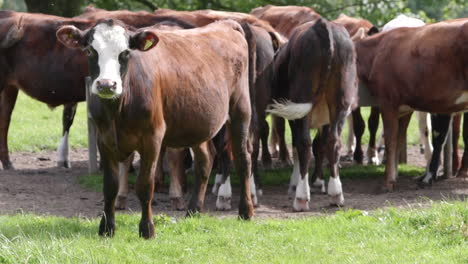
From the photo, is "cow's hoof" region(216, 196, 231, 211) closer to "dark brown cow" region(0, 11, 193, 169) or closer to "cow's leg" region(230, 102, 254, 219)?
"cow's leg" region(230, 102, 254, 219)

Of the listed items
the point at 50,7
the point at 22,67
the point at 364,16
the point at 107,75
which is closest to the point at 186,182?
the point at 22,67

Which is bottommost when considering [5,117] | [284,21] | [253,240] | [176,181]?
[5,117]

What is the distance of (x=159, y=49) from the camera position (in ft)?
28.1

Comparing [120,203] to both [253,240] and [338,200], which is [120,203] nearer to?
[338,200]

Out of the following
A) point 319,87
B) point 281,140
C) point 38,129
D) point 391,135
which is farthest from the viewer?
point 38,129

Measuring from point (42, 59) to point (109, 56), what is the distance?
17.8ft

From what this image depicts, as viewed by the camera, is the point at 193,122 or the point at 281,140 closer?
the point at 193,122

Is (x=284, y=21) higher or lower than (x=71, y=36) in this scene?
lower

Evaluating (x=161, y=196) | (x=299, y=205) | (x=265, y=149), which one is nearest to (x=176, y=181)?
(x=161, y=196)

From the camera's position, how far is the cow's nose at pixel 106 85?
24.1 feet

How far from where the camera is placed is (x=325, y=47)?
10.6 meters

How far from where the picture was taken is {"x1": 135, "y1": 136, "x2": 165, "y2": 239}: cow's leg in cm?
806

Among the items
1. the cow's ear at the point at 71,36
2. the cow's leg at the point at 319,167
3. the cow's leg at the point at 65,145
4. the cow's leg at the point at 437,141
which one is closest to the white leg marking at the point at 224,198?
the cow's leg at the point at 319,167

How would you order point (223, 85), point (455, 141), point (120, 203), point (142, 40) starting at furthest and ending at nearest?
1. point (455, 141)
2. point (120, 203)
3. point (223, 85)
4. point (142, 40)
